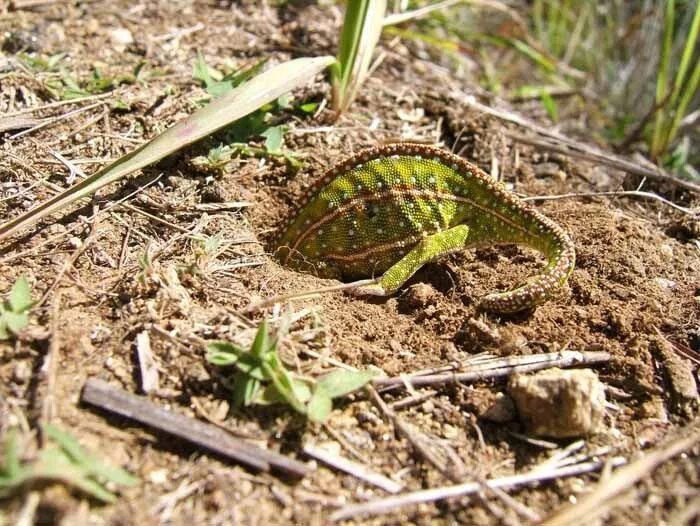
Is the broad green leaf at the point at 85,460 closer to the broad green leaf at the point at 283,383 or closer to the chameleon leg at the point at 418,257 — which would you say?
the broad green leaf at the point at 283,383

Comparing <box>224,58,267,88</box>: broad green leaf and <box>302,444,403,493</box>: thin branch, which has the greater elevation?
<box>224,58,267,88</box>: broad green leaf

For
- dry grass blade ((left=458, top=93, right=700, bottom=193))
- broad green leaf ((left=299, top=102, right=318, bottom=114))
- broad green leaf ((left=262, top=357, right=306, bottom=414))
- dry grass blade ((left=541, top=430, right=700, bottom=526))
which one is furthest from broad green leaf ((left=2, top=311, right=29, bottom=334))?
dry grass blade ((left=458, top=93, right=700, bottom=193))

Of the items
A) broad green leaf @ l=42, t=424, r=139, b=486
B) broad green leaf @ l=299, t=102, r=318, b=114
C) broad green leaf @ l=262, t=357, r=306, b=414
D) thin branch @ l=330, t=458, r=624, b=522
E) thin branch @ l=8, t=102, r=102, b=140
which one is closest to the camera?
broad green leaf @ l=42, t=424, r=139, b=486

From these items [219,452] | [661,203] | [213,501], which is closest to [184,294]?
[219,452]

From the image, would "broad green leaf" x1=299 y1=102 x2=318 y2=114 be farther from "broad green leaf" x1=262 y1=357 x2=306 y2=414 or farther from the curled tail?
"broad green leaf" x1=262 y1=357 x2=306 y2=414

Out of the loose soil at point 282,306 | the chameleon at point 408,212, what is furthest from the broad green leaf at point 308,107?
the chameleon at point 408,212

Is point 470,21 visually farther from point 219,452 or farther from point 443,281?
point 219,452
